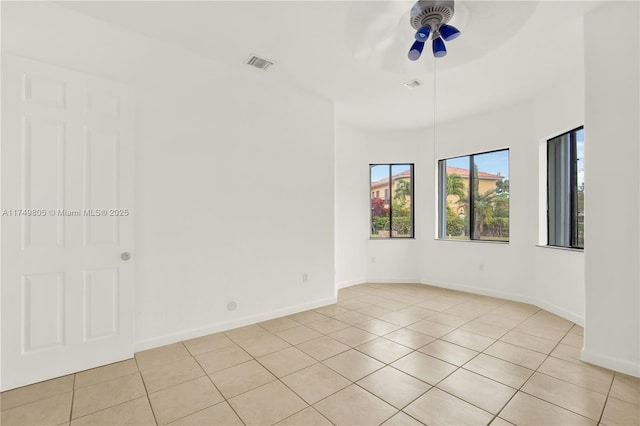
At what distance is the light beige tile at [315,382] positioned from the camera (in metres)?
2.13

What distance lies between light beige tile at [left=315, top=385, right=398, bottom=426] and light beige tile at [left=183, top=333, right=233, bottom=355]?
52.9 inches

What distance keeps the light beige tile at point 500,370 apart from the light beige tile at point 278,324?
185 cm

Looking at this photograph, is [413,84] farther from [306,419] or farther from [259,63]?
[306,419]

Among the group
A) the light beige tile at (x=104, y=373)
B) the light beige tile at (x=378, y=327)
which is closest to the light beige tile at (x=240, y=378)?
the light beige tile at (x=104, y=373)

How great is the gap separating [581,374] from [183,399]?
9.97 feet

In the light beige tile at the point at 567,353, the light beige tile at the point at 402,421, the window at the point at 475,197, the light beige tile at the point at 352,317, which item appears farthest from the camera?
the window at the point at 475,197

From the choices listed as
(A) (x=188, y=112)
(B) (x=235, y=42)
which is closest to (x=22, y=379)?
(A) (x=188, y=112)

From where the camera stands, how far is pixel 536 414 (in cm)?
191

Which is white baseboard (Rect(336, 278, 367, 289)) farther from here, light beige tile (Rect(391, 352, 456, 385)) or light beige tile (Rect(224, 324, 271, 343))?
light beige tile (Rect(391, 352, 456, 385))

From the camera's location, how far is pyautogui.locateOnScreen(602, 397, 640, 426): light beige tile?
6.03 feet

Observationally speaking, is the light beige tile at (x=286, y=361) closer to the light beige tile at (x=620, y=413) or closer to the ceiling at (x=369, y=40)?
the light beige tile at (x=620, y=413)

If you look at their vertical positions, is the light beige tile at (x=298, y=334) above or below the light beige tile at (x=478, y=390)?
below

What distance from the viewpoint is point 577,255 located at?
3543 millimetres

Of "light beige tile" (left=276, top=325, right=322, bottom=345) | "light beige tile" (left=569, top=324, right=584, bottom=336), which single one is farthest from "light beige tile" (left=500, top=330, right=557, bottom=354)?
"light beige tile" (left=276, top=325, right=322, bottom=345)
